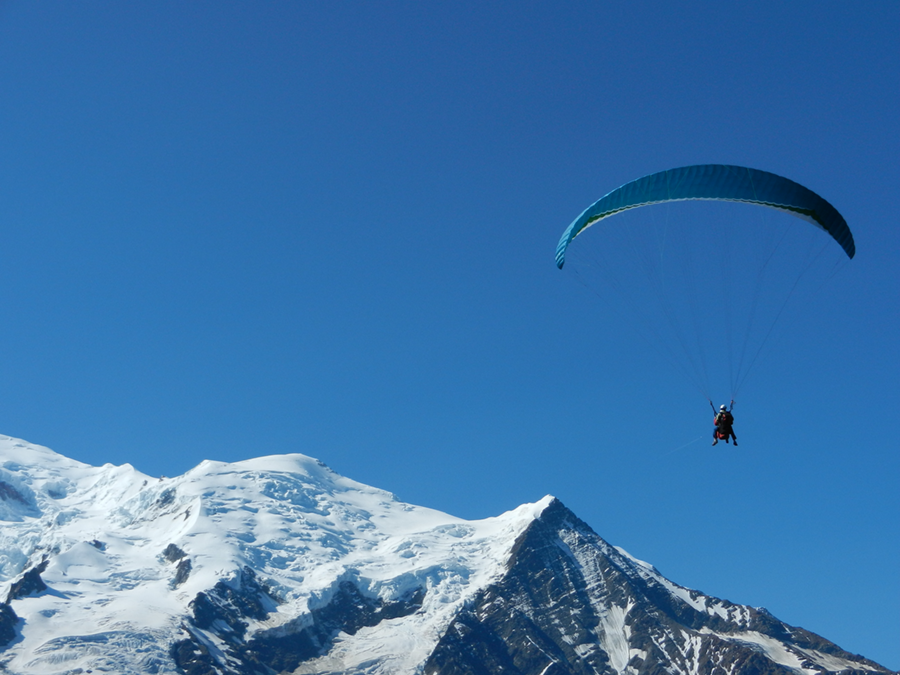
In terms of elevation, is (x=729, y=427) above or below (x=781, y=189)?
below

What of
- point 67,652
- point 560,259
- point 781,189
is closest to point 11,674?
point 67,652

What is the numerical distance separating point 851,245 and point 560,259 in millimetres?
16131

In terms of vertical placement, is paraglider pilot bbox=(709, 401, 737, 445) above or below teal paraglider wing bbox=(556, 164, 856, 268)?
below

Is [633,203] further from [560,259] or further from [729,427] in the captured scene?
[729,427]

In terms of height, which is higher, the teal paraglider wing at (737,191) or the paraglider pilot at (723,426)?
the teal paraglider wing at (737,191)

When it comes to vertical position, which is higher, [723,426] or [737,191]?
[737,191]

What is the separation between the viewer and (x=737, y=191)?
48.0 metres

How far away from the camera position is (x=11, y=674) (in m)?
187

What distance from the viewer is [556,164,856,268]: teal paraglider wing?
47219 mm

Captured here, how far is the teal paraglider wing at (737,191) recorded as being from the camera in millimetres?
Answer: 47219

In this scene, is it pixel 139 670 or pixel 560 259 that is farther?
pixel 139 670

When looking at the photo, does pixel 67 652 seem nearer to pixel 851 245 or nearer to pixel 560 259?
pixel 560 259

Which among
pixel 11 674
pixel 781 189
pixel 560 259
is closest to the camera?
pixel 781 189

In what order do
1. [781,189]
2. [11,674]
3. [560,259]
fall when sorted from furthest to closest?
[11,674] < [560,259] < [781,189]
